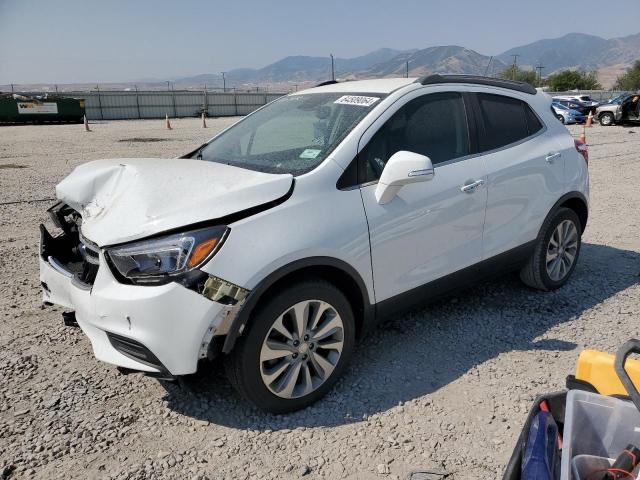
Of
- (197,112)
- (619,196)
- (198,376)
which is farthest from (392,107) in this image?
(197,112)

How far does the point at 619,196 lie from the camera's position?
843cm

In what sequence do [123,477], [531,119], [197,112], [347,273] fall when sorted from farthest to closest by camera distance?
[197,112] < [531,119] < [347,273] < [123,477]

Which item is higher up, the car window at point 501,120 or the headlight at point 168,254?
the car window at point 501,120

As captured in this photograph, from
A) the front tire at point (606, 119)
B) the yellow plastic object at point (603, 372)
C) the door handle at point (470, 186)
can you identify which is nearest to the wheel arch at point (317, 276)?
the door handle at point (470, 186)

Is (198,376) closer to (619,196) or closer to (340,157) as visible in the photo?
(340,157)

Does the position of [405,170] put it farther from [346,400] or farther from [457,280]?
[346,400]

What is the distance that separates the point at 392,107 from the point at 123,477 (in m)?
2.55

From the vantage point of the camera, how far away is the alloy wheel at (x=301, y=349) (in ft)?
8.86

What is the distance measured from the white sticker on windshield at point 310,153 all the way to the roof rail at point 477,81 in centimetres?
96

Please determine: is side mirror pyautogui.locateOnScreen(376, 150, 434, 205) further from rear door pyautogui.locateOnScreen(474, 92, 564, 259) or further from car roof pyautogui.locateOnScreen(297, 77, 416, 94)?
rear door pyautogui.locateOnScreen(474, 92, 564, 259)

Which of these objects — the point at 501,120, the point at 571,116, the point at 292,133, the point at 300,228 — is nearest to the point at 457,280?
the point at 501,120

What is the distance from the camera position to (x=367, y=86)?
3635 millimetres

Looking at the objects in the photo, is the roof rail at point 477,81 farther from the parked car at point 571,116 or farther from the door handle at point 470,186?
the parked car at point 571,116

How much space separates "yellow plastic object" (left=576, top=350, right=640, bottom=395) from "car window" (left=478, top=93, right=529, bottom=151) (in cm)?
177
